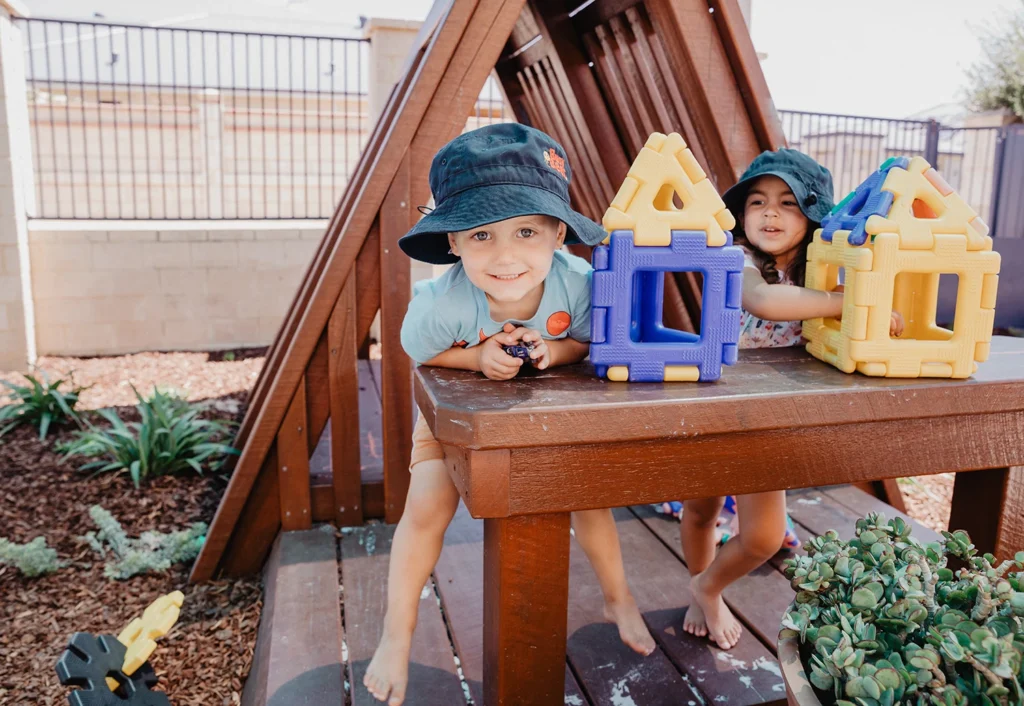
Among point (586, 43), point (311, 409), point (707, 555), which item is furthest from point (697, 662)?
point (586, 43)

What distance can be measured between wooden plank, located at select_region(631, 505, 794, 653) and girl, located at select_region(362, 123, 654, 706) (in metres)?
0.53

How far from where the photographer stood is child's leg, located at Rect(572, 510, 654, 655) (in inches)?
73.1

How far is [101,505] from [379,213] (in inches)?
79.0

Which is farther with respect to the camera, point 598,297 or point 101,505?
point 101,505

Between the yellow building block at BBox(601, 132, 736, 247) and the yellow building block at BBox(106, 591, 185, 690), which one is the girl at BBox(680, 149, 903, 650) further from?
the yellow building block at BBox(106, 591, 185, 690)

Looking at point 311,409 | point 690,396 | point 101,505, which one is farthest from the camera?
point 101,505

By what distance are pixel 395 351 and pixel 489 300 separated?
3.88ft

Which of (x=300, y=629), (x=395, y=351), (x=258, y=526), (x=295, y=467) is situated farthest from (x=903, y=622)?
(x=258, y=526)

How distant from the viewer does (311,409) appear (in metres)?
2.95

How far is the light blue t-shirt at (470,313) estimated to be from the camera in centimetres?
166

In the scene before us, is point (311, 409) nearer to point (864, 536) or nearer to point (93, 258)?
point (864, 536)

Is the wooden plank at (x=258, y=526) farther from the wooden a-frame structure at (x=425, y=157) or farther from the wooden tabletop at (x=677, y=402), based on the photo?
the wooden tabletop at (x=677, y=402)

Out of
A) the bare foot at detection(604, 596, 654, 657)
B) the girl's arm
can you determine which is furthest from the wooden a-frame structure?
the bare foot at detection(604, 596, 654, 657)

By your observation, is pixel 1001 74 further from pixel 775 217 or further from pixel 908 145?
pixel 775 217
